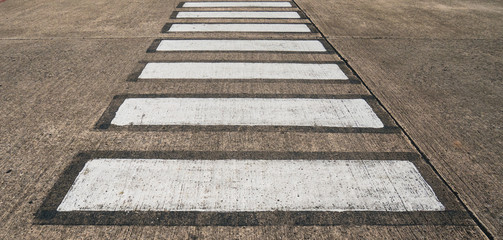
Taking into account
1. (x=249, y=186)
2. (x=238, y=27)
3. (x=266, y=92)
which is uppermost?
(x=238, y=27)

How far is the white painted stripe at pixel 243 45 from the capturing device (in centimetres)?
607

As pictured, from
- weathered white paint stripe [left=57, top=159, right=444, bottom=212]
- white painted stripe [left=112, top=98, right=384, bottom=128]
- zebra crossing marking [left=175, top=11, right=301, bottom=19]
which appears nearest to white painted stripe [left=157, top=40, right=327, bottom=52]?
zebra crossing marking [left=175, top=11, right=301, bottom=19]

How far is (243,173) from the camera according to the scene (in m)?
3.27

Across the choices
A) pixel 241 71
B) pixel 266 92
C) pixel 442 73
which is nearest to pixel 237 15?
pixel 241 71

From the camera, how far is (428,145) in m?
3.68

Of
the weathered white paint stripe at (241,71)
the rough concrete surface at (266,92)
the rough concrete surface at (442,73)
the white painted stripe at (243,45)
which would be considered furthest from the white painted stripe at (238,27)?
the weathered white paint stripe at (241,71)

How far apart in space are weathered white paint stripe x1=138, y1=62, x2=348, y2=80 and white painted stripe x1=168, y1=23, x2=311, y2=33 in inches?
68.0

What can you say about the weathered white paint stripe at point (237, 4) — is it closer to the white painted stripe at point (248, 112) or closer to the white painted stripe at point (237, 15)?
the white painted stripe at point (237, 15)

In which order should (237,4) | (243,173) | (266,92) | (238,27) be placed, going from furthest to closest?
(237,4), (238,27), (266,92), (243,173)

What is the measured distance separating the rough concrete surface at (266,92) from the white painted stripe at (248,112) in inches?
8.7

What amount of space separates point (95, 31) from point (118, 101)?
305 centimetres

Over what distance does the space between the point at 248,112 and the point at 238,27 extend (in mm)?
3418

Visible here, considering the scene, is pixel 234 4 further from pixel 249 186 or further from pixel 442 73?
pixel 249 186

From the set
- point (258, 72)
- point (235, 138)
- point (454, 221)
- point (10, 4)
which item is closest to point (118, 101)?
point (235, 138)
